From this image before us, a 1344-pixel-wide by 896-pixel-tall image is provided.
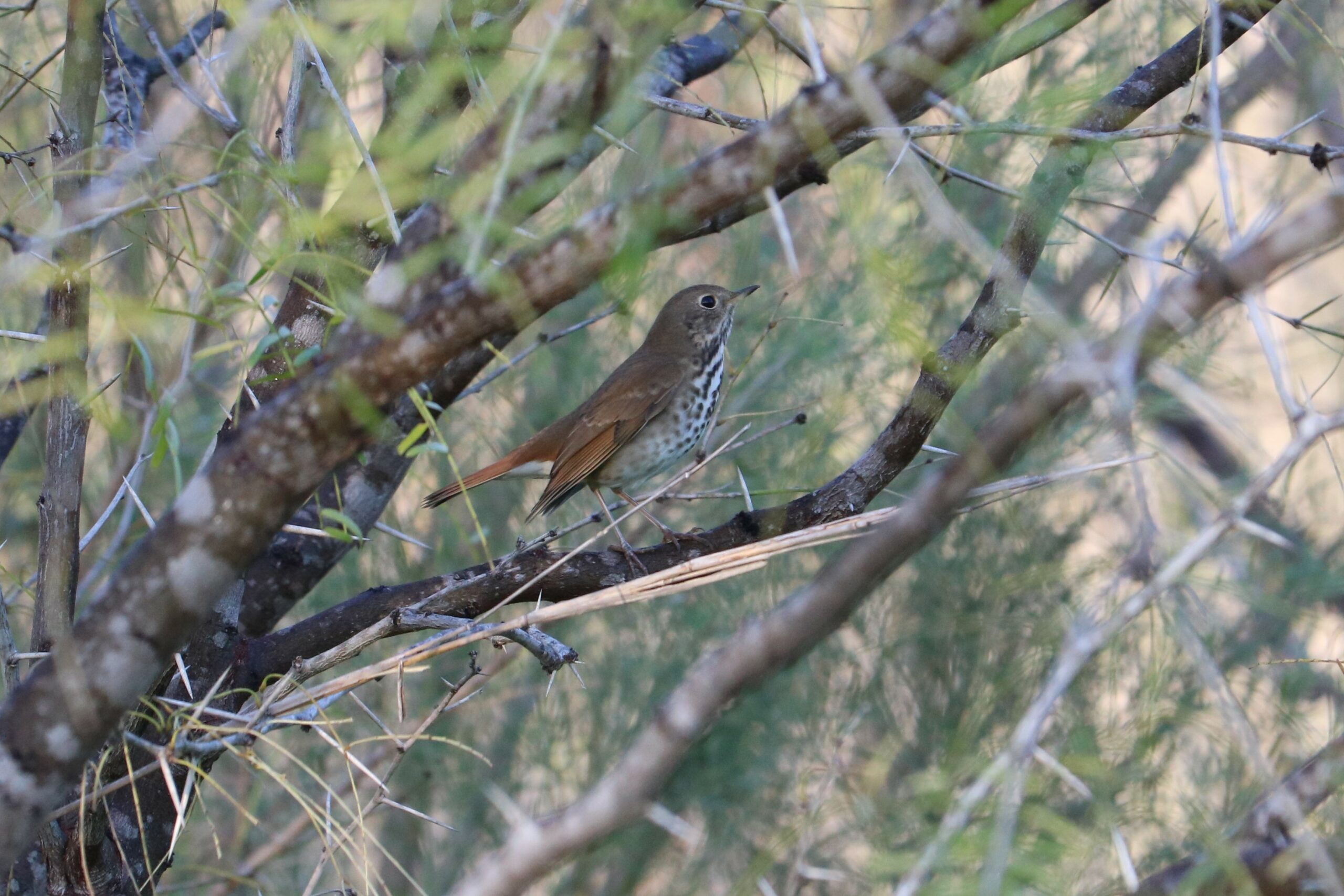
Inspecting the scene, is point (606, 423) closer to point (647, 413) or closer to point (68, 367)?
point (647, 413)

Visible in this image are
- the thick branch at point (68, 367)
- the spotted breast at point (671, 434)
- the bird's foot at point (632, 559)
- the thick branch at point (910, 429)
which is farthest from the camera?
the spotted breast at point (671, 434)

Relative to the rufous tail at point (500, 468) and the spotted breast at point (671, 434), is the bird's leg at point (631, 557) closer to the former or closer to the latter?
the rufous tail at point (500, 468)

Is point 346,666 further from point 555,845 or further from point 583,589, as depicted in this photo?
point 555,845

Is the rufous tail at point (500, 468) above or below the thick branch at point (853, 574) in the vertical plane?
below

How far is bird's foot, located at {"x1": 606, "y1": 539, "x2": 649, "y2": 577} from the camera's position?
2626mm

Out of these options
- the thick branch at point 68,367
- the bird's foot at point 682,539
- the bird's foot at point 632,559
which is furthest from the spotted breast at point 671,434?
the thick branch at point 68,367

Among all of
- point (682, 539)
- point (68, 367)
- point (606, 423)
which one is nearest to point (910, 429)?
point (682, 539)

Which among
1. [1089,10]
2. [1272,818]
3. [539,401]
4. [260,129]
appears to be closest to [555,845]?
[1272,818]

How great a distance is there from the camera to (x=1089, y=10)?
206 centimetres

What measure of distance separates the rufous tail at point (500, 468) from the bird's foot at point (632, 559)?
22.8 inches

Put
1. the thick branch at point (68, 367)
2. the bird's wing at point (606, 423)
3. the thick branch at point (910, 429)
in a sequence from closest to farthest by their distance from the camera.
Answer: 1. the thick branch at point (68, 367)
2. the thick branch at point (910, 429)
3. the bird's wing at point (606, 423)

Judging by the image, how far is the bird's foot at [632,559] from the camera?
8.62 ft

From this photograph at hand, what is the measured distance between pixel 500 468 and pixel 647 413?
55 cm

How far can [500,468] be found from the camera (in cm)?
364
